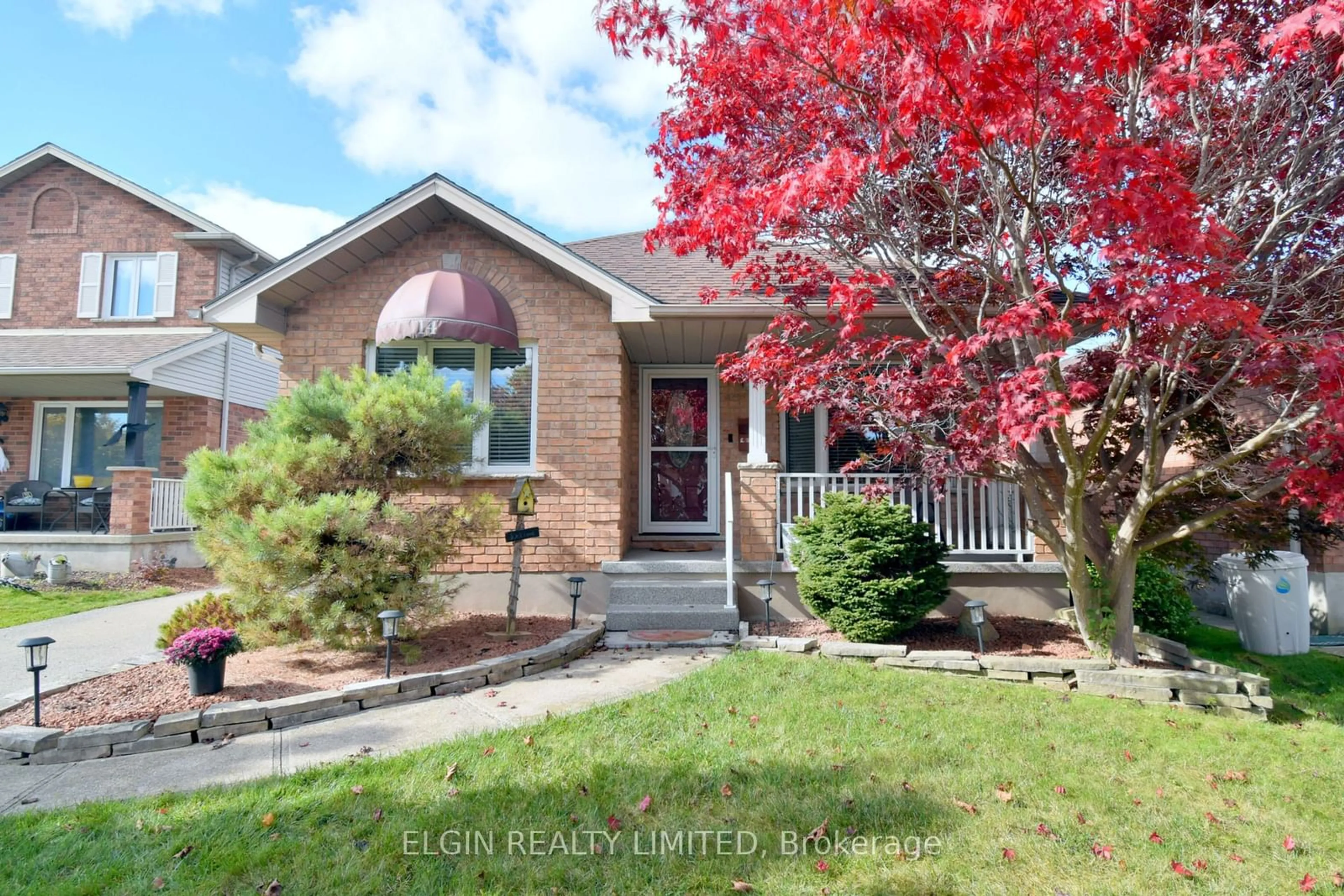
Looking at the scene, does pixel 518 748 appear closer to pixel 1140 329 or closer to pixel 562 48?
pixel 1140 329

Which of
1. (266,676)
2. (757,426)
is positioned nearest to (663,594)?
(757,426)

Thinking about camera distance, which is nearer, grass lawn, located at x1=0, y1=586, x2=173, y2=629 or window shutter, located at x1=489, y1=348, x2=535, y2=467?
window shutter, located at x1=489, y1=348, x2=535, y2=467

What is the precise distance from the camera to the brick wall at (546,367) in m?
7.76

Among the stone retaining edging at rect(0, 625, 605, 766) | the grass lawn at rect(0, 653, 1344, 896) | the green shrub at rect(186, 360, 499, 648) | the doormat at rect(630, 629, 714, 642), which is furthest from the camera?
the doormat at rect(630, 629, 714, 642)

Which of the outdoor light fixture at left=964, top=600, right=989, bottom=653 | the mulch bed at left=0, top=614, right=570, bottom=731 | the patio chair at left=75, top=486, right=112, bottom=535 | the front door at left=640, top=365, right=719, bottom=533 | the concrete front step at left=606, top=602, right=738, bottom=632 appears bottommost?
the mulch bed at left=0, top=614, right=570, bottom=731

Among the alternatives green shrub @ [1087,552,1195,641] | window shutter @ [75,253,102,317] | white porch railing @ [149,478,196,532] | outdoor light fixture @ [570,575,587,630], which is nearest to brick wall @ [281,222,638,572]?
outdoor light fixture @ [570,575,587,630]

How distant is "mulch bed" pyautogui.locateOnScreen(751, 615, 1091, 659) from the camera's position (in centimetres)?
614

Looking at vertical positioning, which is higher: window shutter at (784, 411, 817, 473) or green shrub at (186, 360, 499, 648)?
window shutter at (784, 411, 817, 473)

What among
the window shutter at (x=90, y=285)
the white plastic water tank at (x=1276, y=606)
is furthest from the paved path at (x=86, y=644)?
the white plastic water tank at (x=1276, y=606)

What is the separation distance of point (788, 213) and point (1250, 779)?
4.36 metres

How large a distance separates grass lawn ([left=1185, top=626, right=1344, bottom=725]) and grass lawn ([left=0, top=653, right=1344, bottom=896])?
106cm

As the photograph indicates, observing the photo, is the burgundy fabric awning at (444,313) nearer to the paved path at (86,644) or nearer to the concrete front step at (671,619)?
the concrete front step at (671,619)

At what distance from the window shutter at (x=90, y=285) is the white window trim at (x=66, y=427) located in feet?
6.77

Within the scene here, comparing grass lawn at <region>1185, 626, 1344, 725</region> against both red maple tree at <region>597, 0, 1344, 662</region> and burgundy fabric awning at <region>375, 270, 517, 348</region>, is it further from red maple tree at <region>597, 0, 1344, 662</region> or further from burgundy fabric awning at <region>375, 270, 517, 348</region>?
burgundy fabric awning at <region>375, 270, 517, 348</region>
